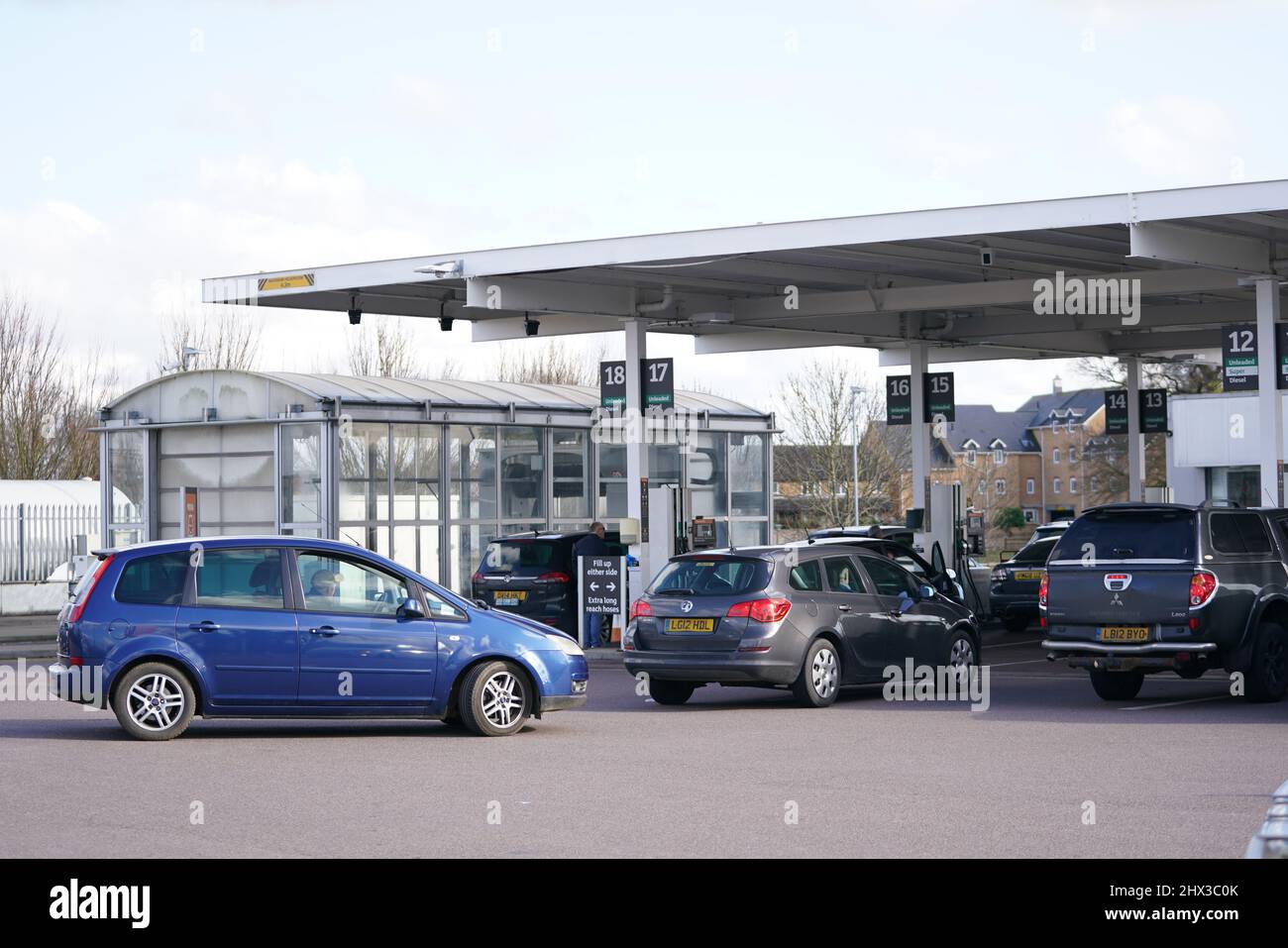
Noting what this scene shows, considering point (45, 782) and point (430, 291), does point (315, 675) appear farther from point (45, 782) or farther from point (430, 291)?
→ point (430, 291)

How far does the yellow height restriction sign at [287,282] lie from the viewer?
23984mm

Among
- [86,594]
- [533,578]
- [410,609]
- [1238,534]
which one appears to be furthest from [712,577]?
[533,578]

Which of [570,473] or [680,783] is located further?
[570,473]

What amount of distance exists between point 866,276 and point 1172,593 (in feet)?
32.0

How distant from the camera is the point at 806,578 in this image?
16.3 metres

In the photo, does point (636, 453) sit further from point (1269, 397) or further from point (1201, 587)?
point (1201, 587)

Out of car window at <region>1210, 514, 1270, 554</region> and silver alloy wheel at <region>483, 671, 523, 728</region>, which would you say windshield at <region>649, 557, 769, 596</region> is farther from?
car window at <region>1210, 514, 1270, 554</region>

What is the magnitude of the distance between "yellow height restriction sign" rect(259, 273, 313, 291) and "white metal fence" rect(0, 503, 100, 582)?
45.6 feet

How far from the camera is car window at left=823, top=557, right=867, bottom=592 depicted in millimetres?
16594

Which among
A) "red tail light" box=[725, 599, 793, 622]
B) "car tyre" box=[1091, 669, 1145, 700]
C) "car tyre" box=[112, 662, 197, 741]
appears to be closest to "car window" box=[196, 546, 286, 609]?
"car tyre" box=[112, 662, 197, 741]

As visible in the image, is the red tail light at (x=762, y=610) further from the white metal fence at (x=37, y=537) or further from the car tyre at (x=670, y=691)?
the white metal fence at (x=37, y=537)

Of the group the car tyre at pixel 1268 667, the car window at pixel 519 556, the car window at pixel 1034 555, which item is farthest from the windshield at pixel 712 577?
the car window at pixel 1034 555

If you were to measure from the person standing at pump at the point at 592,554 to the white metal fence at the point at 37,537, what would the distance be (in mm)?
16653
